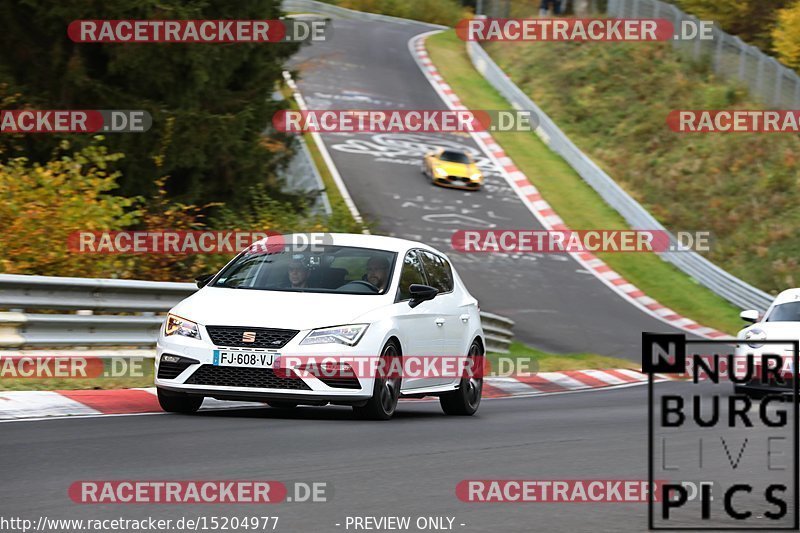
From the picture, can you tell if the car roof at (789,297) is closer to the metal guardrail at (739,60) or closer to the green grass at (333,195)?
the green grass at (333,195)

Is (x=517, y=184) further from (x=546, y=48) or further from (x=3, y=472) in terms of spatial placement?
(x=3, y=472)

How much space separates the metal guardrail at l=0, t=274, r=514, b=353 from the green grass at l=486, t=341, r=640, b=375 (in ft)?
22.4

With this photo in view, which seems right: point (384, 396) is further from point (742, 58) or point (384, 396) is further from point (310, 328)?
point (742, 58)

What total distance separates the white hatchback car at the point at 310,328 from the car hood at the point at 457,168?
25285 millimetres

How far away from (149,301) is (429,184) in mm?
23722

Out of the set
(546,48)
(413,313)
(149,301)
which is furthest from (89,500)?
(546,48)

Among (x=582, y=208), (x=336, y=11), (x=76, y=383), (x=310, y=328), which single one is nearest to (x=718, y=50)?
(x=582, y=208)

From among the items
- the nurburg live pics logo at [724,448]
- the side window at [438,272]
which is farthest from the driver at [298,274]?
the nurburg live pics logo at [724,448]

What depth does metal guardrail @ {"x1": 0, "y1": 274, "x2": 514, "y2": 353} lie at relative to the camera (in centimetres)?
1352

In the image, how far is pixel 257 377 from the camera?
10836mm

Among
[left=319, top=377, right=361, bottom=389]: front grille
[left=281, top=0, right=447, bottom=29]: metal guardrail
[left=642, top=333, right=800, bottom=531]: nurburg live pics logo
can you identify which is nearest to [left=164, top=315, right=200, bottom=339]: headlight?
[left=319, top=377, right=361, bottom=389]: front grille

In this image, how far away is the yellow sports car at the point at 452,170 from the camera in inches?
1511

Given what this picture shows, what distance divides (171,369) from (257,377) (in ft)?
2.40

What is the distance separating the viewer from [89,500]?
6824mm
